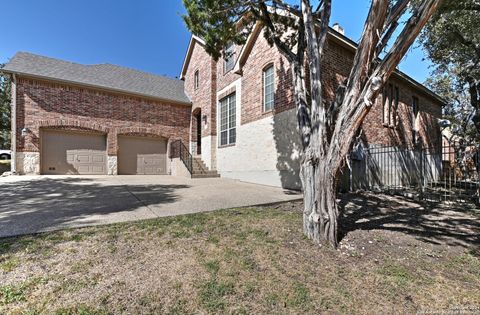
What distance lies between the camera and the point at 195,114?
15070mm

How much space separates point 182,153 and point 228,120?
3516 mm

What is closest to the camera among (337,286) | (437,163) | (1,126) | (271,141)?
(337,286)

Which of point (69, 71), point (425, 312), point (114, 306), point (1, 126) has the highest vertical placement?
point (69, 71)

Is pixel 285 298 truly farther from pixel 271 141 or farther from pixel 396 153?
pixel 396 153

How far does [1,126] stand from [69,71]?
1481cm

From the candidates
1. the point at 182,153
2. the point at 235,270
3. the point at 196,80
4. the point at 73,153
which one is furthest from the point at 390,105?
the point at 73,153

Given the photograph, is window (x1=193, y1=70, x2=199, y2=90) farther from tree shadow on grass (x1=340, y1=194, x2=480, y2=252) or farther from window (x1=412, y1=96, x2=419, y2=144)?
window (x1=412, y1=96, x2=419, y2=144)

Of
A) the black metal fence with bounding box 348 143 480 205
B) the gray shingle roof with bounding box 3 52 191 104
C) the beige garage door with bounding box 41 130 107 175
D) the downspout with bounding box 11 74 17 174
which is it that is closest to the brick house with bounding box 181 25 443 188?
the black metal fence with bounding box 348 143 480 205

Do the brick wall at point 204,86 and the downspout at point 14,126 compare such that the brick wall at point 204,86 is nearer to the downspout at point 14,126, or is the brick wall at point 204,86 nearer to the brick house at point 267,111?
the brick house at point 267,111

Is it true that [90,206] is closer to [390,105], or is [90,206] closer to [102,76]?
[102,76]

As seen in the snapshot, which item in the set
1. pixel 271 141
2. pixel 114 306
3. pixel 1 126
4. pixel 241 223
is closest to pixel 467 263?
pixel 241 223

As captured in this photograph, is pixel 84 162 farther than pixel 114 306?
Yes

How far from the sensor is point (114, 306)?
1903 millimetres

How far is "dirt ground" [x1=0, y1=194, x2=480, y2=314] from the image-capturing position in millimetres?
1965
